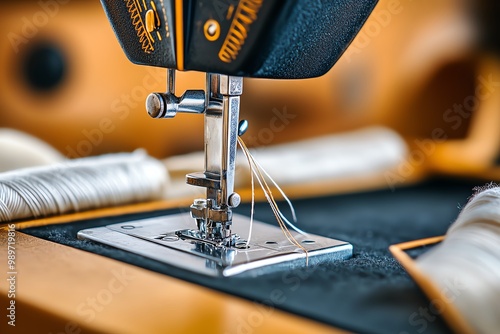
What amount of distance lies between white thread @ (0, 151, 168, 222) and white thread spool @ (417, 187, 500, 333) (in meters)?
0.57

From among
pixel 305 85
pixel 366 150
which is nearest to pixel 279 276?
pixel 366 150

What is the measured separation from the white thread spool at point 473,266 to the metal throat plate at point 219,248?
0.17 metres

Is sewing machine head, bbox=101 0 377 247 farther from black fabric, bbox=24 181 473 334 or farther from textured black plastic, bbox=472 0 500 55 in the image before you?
textured black plastic, bbox=472 0 500 55

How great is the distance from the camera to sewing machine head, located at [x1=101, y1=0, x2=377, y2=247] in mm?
868

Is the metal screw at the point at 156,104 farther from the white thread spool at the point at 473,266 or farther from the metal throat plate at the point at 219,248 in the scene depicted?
the white thread spool at the point at 473,266

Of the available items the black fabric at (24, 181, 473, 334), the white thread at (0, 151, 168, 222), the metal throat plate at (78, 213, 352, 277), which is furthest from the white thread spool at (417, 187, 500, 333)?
the white thread at (0, 151, 168, 222)

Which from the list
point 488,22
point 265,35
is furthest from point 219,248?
point 488,22

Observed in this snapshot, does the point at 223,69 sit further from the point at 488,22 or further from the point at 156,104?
the point at 488,22

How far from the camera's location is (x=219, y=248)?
0.98 meters

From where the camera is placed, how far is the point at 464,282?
76 cm

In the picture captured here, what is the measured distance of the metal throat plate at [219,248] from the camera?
926 mm

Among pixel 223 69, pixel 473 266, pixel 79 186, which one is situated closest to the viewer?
pixel 473 266

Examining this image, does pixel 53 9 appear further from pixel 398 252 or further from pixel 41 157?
pixel 398 252

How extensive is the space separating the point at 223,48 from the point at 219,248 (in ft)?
0.81
